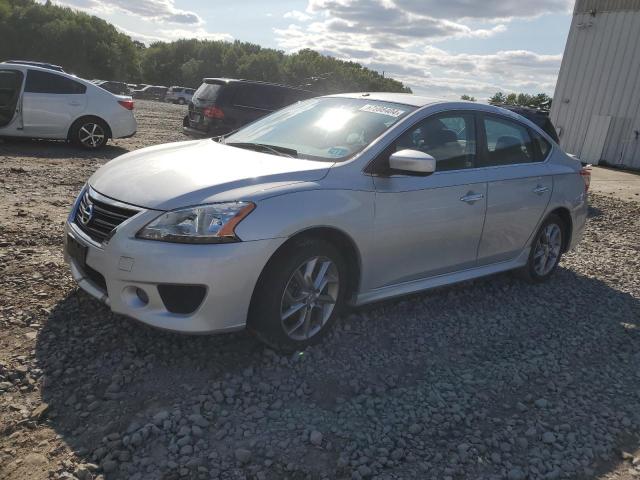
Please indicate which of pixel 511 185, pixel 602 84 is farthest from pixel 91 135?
pixel 602 84

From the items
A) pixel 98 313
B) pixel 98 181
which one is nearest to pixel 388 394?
pixel 98 313

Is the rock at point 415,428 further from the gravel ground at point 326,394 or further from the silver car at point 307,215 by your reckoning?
the silver car at point 307,215

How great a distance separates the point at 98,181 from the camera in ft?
11.9

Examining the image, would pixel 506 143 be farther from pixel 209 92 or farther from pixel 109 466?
pixel 209 92

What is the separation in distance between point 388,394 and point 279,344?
71 cm

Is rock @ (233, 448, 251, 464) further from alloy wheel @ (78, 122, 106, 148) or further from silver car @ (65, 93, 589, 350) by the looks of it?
alloy wheel @ (78, 122, 106, 148)

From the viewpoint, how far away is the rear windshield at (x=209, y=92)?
12.2 metres

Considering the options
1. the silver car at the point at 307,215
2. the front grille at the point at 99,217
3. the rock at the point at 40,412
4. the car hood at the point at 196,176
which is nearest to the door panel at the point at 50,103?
the silver car at the point at 307,215

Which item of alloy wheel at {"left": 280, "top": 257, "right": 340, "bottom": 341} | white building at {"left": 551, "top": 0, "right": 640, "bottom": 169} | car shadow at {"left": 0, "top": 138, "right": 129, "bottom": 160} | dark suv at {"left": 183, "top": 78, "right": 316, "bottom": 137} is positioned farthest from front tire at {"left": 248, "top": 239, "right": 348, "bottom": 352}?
white building at {"left": 551, "top": 0, "right": 640, "bottom": 169}

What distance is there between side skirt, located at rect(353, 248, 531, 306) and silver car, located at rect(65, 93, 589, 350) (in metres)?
0.01

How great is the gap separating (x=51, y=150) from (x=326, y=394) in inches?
370

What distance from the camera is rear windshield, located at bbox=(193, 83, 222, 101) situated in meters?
12.2

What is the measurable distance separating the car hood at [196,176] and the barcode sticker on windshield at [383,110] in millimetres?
831

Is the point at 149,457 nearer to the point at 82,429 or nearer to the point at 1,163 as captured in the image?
the point at 82,429
